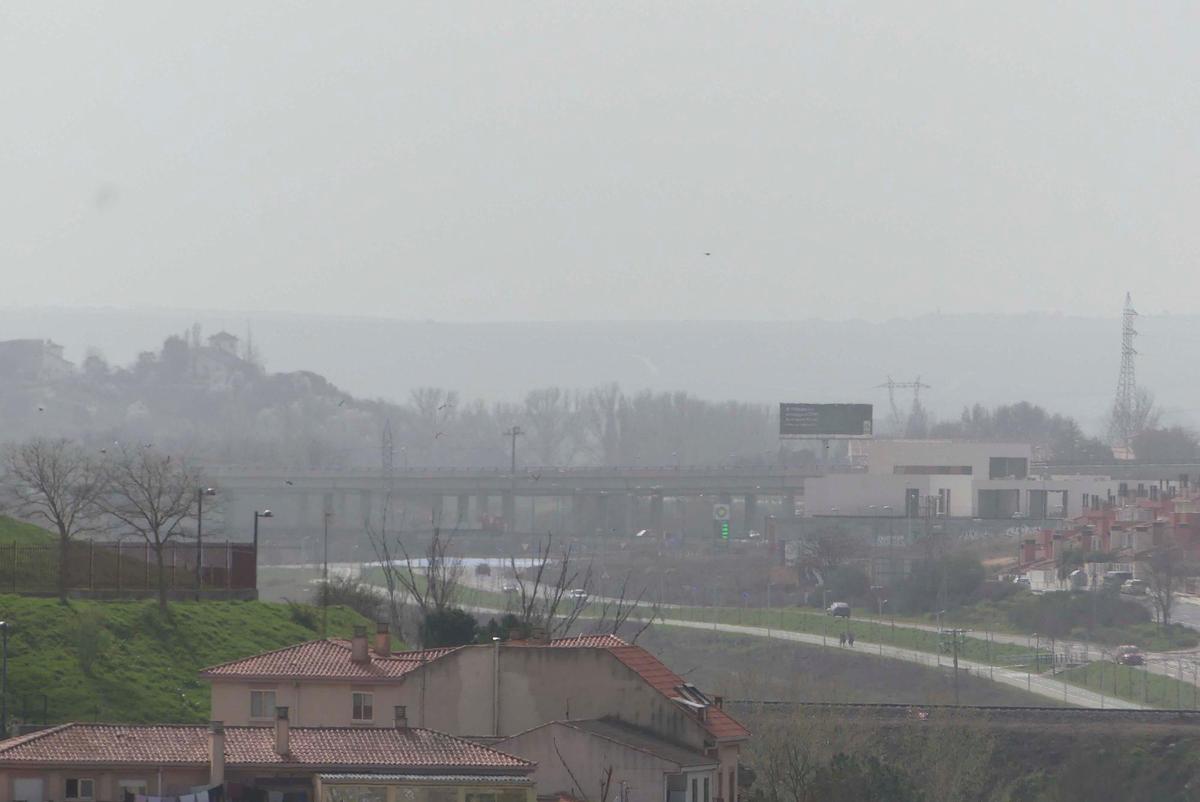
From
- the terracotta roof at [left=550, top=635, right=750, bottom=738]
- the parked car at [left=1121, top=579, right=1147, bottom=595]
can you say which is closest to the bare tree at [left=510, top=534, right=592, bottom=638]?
the parked car at [left=1121, top=579, right=1147, bottom=595]

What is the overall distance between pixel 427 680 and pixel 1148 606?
2871 inches

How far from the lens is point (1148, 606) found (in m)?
110

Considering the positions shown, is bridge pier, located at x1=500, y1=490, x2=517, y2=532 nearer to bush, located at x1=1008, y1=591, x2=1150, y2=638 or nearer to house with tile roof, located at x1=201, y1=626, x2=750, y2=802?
bush, located at x1=1008, y1=591, x2=1150, y2=638

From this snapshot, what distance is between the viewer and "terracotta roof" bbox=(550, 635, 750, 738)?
41.5 metres

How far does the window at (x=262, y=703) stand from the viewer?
43.2 metres

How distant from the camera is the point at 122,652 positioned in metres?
53.6

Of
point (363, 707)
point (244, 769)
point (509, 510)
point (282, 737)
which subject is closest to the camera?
point (244, 769)

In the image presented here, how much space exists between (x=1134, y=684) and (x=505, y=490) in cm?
8949

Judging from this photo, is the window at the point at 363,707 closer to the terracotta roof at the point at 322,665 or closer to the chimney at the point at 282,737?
the terracotta roof at the point at 322,665

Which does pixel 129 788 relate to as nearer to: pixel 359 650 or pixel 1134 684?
pixel 359 650

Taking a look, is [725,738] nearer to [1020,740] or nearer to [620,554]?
[1020,740]

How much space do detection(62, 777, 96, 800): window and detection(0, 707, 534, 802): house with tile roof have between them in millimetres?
13

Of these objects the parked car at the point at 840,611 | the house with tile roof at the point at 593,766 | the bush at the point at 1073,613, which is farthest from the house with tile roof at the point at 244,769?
the parked car at the point at 840,611

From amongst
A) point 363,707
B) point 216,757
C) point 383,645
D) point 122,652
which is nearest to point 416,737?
point 216,757
